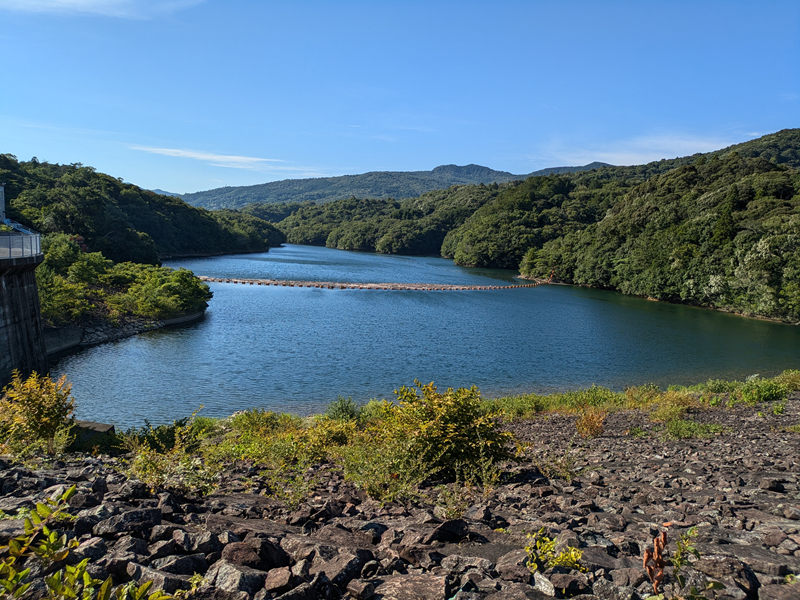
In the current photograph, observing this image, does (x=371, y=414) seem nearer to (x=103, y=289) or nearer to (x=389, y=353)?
(x=389, y=353)

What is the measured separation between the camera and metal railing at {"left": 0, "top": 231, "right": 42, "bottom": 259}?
588 inches

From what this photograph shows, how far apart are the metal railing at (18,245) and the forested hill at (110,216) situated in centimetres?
4113

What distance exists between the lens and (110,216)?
6078cm

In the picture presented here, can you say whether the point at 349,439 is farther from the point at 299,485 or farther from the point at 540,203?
the point at 540,203

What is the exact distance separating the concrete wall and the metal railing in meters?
0.20

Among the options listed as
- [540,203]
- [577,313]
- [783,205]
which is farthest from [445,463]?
[540,203]

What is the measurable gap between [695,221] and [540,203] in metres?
62.2

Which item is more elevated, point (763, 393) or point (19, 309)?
point (19, 309)

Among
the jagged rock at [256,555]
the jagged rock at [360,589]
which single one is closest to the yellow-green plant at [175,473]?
the jagged rock at [256,555]

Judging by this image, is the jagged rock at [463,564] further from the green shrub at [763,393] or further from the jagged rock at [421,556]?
the green shrub at [763,393]

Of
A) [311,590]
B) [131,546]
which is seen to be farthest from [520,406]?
[131,546]

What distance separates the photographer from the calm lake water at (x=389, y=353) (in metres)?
20.4

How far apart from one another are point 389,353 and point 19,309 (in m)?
17.1

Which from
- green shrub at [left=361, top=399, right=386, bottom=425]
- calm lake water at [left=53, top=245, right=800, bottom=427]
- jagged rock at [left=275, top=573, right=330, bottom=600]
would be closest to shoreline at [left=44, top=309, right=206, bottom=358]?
calm lake water at [left=53, top=245, right=800, bottom=427]
